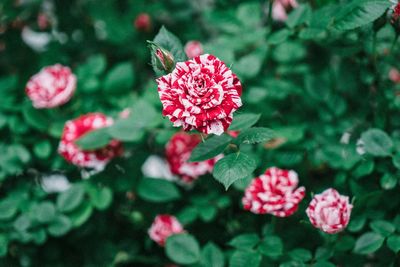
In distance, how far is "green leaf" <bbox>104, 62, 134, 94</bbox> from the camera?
137 centimetres

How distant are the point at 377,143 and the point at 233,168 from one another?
36 cm

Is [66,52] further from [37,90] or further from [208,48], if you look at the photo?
[208,48]

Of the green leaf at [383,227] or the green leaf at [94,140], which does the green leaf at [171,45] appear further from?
the green leaf at [383,227]

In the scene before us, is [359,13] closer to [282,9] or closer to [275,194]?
[275,194]

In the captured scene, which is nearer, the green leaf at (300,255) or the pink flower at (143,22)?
the green leaf at (300,255)

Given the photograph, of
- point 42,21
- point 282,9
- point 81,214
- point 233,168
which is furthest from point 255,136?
point 42,21

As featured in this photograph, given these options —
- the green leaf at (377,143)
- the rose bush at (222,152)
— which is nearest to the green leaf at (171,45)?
the rose bush at (222,152)

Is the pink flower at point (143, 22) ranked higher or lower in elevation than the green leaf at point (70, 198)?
higher

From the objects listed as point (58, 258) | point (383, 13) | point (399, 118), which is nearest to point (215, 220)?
point (58, 258)

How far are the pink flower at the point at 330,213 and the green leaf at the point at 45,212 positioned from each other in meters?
0.62

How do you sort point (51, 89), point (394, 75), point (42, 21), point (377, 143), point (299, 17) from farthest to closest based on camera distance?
point (42, 21) → point (394, 75) → point (51, 89) → point (299, 17) → point (377, 143)

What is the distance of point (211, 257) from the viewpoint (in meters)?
1.07

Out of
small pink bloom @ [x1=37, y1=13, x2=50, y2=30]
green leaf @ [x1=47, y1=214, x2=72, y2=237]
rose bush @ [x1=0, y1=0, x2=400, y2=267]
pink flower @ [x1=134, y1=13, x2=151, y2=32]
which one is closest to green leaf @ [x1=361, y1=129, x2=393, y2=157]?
rose bush @ [x1=0, y1=0, x2=400, y2=267]

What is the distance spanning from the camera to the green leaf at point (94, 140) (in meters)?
1.15
